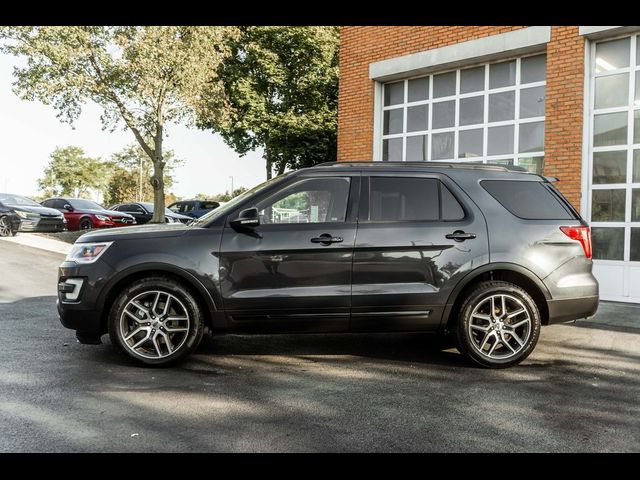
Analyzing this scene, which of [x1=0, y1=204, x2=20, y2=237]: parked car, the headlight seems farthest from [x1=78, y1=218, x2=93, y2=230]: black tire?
the headlight

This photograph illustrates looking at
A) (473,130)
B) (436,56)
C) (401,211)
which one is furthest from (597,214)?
(401,211)

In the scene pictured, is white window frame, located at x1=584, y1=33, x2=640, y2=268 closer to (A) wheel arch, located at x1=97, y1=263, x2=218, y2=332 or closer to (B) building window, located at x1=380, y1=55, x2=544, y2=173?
(B) building window, located at x1=380, y1=55, x2=544, y2=173

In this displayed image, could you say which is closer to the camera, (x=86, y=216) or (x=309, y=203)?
(x=309, y=203)

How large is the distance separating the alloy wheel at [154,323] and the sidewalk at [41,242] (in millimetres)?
12696

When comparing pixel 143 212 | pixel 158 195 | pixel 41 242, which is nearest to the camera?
pixel 41 242

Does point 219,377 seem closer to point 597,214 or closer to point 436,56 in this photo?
point 597,214

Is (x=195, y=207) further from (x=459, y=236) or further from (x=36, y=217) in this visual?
(x=459, y=236)

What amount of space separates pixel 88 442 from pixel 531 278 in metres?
4.02

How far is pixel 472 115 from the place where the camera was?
11.5 meters

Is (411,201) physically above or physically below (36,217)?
above

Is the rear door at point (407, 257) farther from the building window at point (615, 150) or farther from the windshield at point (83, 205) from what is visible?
the windshield at point (83, 205)

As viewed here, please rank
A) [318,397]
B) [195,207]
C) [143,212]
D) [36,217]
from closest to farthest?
[318,397] < [36,217] < [143,212] < [195,207]

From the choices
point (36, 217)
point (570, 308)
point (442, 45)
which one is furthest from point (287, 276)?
point (36, 217)

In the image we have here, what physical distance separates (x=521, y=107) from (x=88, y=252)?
27.1 ft
